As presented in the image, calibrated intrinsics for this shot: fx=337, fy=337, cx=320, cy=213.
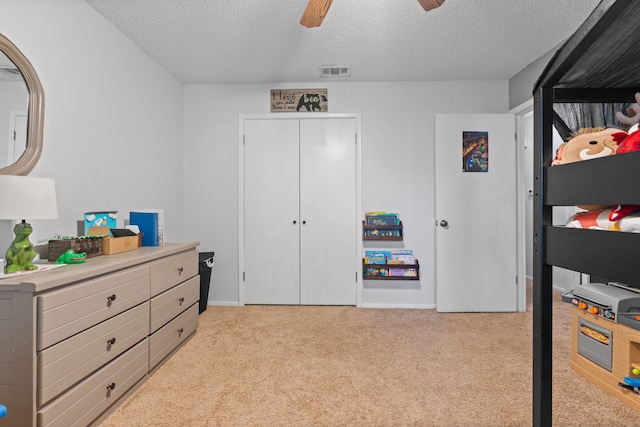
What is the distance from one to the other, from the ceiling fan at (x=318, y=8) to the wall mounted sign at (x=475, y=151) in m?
1.87

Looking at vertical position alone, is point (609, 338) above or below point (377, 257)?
below

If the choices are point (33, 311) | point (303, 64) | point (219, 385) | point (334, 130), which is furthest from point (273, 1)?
point (219, 385)

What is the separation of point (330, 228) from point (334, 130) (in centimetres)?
103

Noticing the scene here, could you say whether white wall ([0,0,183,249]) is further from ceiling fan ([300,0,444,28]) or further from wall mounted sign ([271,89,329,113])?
ceiling fan ([300,0,444,28])

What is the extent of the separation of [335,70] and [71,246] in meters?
2.58

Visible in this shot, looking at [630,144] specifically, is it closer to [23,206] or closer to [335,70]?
[23,206]

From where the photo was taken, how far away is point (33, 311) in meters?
1.27

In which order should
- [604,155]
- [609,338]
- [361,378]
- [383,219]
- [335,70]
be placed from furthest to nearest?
[383,219]
[335,70]
[361,378]
[609,338]
[604,155]

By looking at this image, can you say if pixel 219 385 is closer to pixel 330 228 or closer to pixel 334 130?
pixel 330 228

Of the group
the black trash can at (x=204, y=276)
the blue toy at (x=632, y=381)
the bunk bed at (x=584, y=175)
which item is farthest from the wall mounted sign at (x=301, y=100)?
the blue toy at (x=632, y=381)

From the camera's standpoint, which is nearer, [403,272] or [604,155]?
[604,155]

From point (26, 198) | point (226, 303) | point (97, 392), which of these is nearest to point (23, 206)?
point (26, 198)

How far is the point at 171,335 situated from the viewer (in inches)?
90.7

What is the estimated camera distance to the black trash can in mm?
3249
